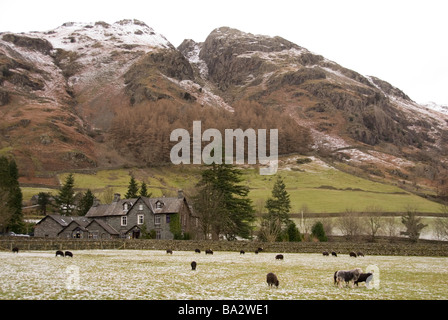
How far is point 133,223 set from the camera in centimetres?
8212

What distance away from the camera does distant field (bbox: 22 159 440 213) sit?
122562 millimetres

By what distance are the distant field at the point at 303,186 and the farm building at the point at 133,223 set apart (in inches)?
999

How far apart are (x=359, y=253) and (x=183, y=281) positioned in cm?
3419

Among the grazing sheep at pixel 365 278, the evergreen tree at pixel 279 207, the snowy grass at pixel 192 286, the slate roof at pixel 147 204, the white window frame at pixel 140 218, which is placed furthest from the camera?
the evergreen tree at pixel 279 207

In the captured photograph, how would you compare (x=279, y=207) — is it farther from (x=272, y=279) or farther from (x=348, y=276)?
(x=272, y=279)

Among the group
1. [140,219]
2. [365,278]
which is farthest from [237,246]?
[365,278]

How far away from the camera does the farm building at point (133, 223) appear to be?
79.4 m

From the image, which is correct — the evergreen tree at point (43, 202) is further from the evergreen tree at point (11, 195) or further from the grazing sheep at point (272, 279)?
the grazing sheep at point (272, 279)

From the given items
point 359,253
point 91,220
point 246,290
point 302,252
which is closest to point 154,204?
point 91,220

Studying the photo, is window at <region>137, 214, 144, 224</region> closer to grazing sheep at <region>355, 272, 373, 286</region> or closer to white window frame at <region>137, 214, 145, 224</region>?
white window frame at <region>137, 214, 145, 224</region>

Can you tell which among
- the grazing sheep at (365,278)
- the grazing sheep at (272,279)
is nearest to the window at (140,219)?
the grazing sheep at (272,279)

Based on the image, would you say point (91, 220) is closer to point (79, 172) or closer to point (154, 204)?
point (154, 204)

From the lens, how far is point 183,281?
23.1 metres

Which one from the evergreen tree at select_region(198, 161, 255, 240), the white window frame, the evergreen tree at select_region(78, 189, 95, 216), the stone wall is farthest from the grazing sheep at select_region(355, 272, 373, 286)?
the evergreen tree at select_region(78, 189, 95, 216)
